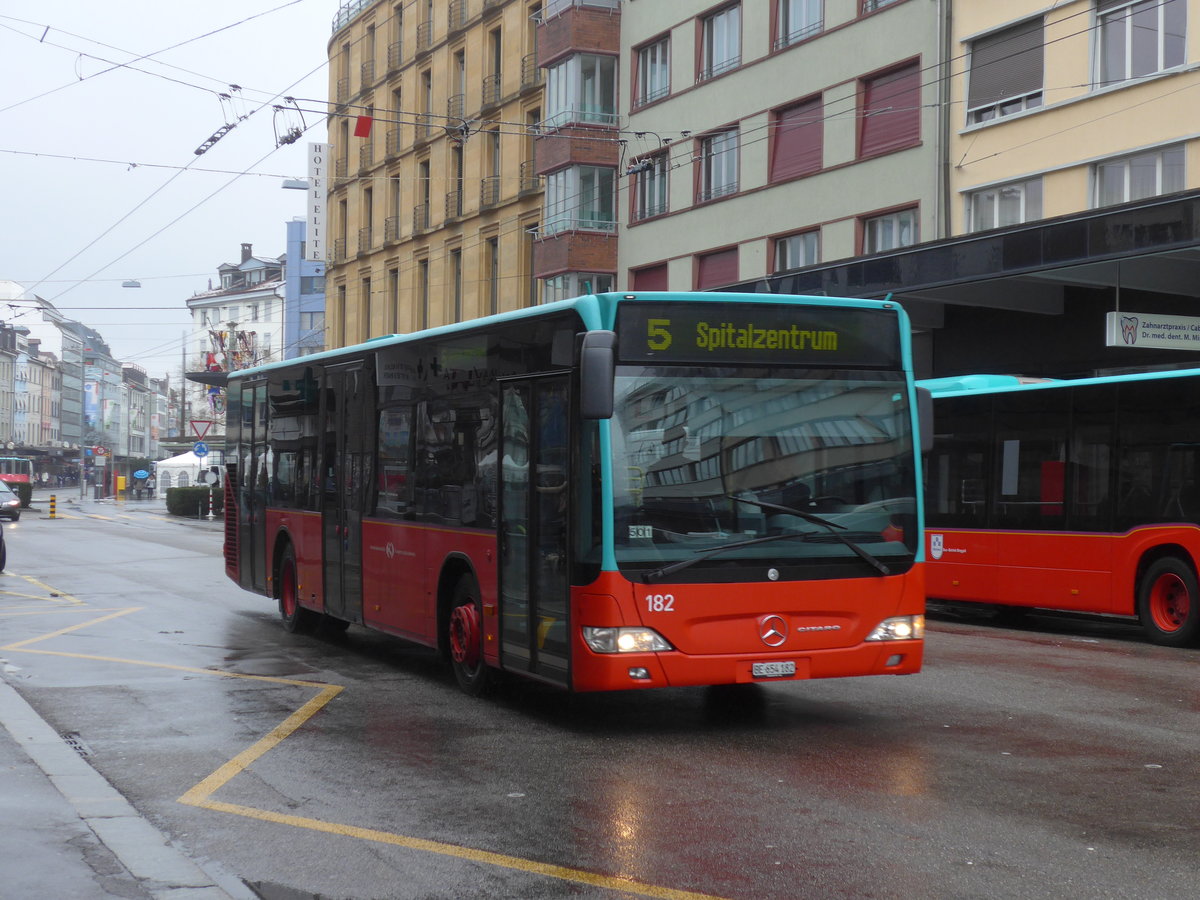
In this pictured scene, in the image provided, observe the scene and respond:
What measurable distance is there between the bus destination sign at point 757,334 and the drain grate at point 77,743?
3.82 meters

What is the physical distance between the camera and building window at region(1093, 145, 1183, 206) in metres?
23.2

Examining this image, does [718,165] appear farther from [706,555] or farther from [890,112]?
[706,555]

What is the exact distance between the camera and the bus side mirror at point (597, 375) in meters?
8.58

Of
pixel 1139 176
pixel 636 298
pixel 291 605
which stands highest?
pixel 1139 176

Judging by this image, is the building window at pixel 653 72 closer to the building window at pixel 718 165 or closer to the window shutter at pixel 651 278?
the building window at pixel 718 165

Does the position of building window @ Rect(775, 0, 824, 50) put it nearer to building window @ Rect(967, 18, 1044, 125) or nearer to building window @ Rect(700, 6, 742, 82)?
building window @ Rect(700, 6, 742, 82)

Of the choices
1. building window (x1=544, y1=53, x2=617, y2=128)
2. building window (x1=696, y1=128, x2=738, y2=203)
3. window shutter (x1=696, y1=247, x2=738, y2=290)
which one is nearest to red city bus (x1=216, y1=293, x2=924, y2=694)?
window shutter (x1=696, y1=247, x2=738, y2=290)

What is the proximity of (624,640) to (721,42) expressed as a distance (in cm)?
2827

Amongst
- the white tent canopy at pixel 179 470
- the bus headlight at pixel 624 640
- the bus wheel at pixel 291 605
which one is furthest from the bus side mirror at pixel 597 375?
the white tent canopy at pixel 179 470

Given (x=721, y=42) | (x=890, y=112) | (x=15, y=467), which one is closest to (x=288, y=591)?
(x=890, y=112)

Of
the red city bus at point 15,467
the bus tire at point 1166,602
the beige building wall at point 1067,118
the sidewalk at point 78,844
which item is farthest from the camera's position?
the red city bus at point 15,467

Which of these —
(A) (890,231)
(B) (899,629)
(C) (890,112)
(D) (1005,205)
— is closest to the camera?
(B) (899,629)

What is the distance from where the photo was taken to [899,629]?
31.4ft

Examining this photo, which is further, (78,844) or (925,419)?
(925,419)
